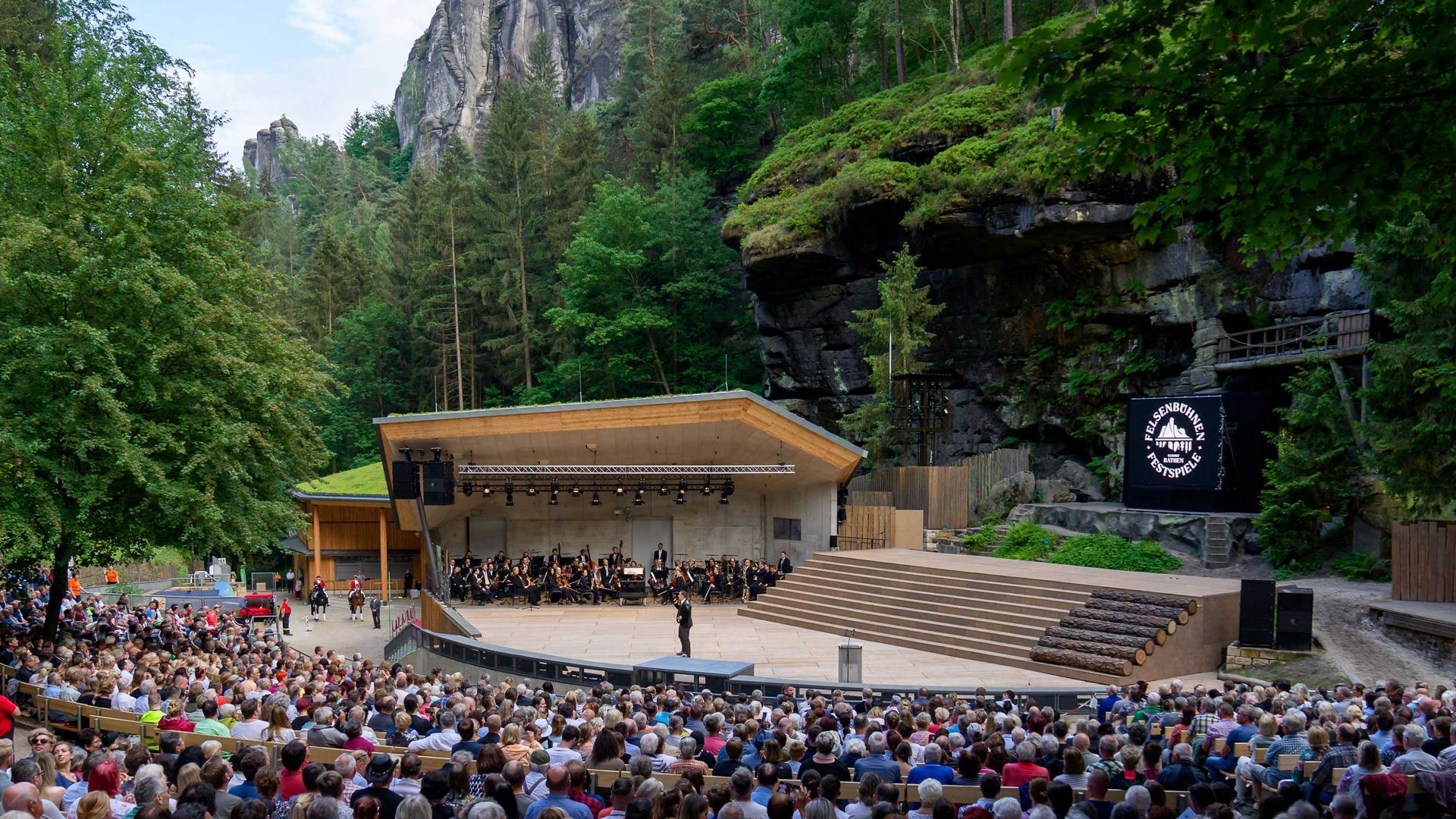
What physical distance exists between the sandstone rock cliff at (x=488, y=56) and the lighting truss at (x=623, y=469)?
49.8 metres

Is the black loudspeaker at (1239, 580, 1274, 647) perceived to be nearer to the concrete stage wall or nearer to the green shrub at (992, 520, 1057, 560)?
the green shrub at (992, 520, 1057, 560)

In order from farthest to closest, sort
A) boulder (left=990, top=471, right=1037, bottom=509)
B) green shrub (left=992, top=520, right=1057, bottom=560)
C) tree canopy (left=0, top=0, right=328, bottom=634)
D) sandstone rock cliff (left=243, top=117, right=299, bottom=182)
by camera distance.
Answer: sandstone rock cliff (left=243, top=117, right=299, bottom=182), boulder (left=990, top=471, right=1037, bottom=509), green shrub (left=992, top=520, right=1057, bottom=560), tree canopy (left=0, top=0, right=328, bottom=634)

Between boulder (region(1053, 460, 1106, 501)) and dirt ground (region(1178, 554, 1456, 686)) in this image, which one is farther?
boulder (region(1053, 460, 1106, 501))

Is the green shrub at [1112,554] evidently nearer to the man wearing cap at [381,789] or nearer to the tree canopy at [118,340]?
the tree canopy at [118,340]

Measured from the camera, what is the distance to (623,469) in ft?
73.7

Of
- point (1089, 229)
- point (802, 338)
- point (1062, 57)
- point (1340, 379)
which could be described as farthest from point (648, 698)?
point (802, 338)

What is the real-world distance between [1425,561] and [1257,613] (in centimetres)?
298

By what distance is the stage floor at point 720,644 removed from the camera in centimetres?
1443

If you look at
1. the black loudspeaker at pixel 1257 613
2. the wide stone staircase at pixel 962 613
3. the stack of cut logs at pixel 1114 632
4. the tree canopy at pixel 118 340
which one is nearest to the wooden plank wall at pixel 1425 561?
the black loudspeaker at pixel 1257 613

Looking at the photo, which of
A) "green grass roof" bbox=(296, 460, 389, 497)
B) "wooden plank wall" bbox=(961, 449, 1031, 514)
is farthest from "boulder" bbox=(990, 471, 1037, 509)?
"green grass roof" bbox=(296, 460, 389, 497)

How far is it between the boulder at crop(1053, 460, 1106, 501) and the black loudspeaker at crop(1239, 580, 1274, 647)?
12.1 metres

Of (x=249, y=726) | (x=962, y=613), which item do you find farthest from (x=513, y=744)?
(x=962, y=613)

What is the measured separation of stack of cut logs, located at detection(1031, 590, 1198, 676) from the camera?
1440 cm

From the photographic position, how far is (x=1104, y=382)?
27.6 m
